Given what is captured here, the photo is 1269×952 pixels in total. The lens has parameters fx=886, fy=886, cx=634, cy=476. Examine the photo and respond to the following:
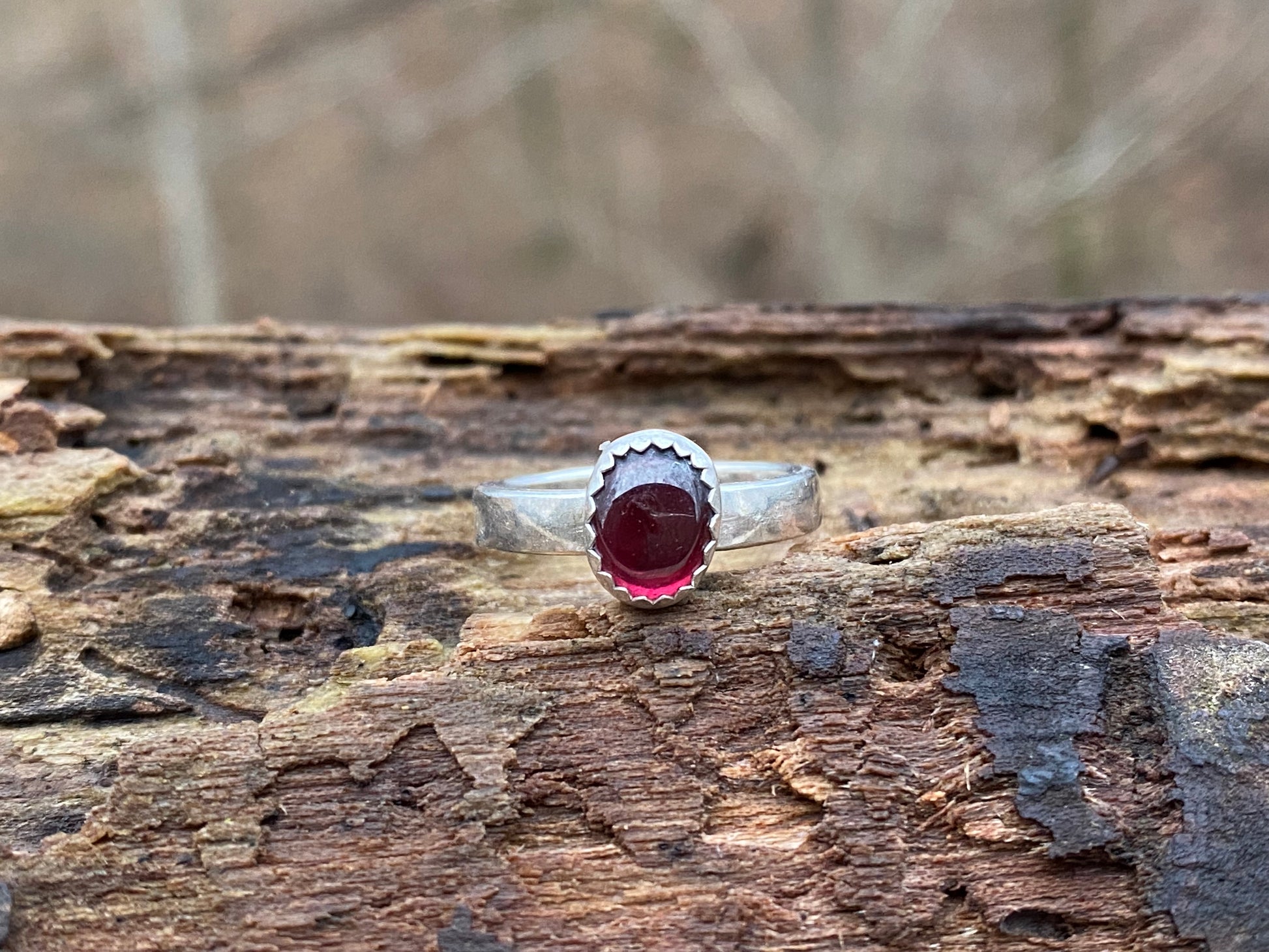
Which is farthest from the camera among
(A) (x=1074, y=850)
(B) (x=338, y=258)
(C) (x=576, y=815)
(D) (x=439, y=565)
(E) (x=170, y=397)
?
(B) (x=338, y=258)

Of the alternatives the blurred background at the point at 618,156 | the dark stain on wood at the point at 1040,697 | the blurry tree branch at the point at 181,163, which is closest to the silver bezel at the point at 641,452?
the dark stain on wood at the point at 1040,697

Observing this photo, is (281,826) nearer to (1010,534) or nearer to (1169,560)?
(1010,534)

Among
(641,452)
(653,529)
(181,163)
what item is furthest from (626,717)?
(181,163)

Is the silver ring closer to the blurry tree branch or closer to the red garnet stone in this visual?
the red garnet stone

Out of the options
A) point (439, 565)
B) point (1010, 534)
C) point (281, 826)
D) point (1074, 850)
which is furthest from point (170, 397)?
point (1074, 850)

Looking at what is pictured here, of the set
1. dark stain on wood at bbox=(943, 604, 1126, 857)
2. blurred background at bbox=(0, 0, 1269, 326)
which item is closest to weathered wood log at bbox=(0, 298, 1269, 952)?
dark stain on wood at bbox=(943, 604, 1126, 857)

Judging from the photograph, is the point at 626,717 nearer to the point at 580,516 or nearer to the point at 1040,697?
the point at 580,516

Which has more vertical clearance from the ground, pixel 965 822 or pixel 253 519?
pixel 253 519
